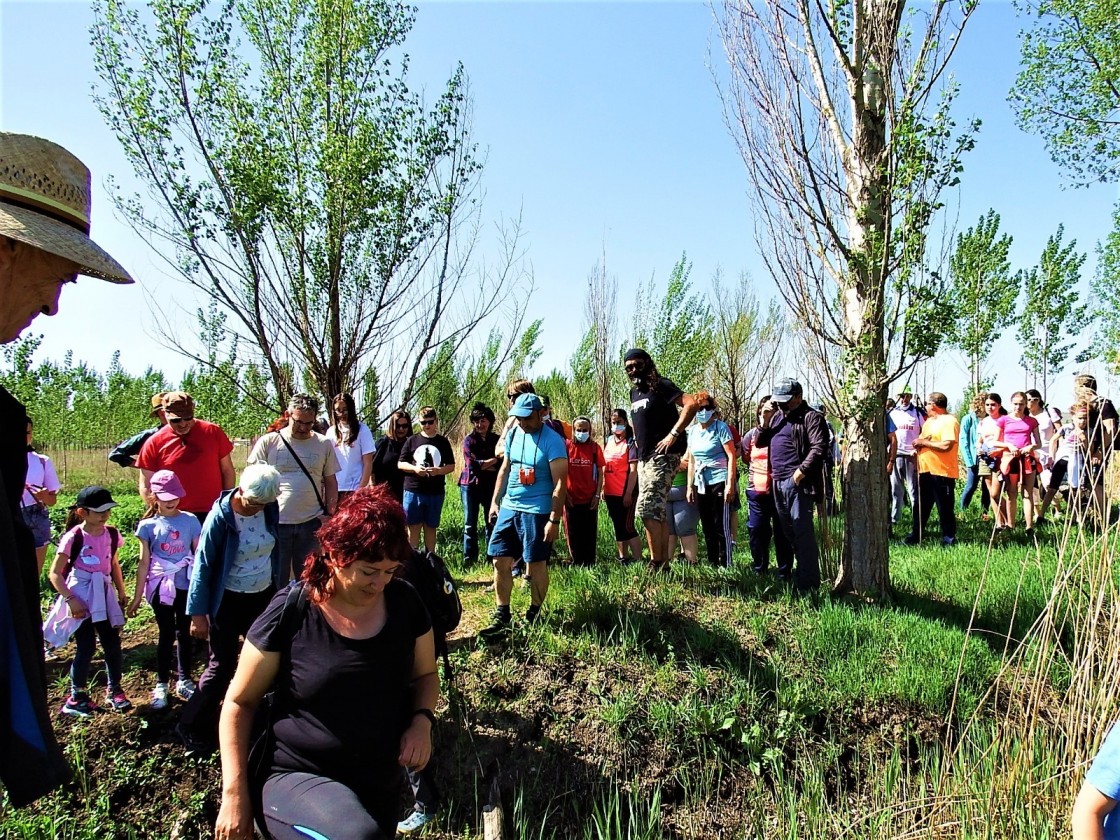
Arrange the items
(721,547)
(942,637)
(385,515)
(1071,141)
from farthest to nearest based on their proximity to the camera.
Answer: (1071,141) < (721,547) < (942,637) < (385,515)

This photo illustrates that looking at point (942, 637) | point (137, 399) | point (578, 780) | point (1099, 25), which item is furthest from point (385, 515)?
point (137, 399)

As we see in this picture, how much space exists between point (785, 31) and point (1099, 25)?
1411cm

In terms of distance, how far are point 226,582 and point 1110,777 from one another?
437 cm

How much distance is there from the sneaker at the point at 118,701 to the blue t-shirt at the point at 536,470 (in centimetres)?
289

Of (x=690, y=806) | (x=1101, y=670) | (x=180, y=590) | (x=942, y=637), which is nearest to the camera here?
(x=1101, y=670)

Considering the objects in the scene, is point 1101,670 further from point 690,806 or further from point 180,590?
point 180,590

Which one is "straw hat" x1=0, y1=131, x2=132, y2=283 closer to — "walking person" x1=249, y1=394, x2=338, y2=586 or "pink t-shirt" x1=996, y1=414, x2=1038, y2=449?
"walking person" x1=249, y1=394, x2=338, y2=586

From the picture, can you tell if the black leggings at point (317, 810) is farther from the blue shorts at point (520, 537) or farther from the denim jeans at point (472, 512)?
the denim jeans at point (472, 512)

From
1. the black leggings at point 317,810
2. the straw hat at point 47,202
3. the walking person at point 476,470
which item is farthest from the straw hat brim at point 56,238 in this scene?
the walking person at point 476,470

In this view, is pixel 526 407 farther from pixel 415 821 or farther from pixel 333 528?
pixel 333 528

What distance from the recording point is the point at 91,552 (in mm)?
4922

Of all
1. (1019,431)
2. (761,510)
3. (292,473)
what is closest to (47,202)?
(292,473)

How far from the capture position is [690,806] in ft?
15.7

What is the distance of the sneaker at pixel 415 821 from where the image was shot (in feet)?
14.5
